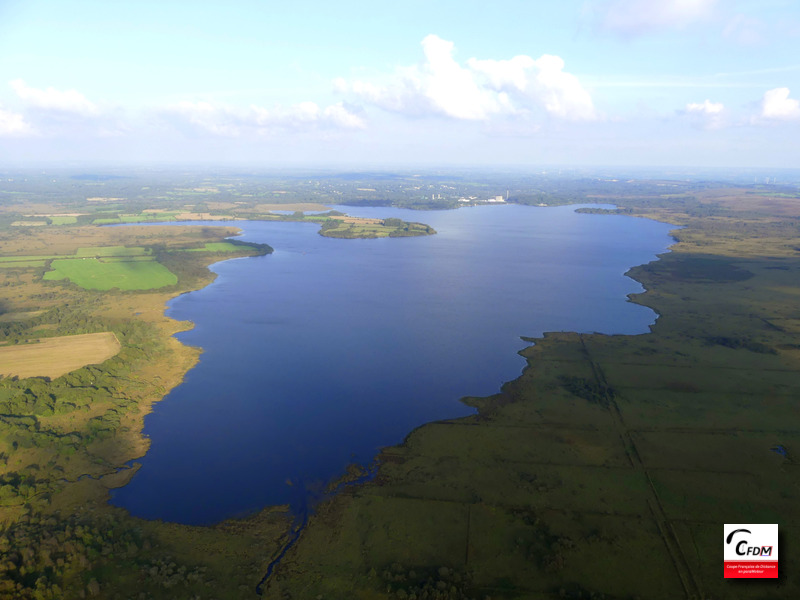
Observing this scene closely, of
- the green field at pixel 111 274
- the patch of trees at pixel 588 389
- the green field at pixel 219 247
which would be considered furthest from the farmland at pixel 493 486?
the green field at pixel 219 247

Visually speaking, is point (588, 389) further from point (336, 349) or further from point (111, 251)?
point (111, 251)

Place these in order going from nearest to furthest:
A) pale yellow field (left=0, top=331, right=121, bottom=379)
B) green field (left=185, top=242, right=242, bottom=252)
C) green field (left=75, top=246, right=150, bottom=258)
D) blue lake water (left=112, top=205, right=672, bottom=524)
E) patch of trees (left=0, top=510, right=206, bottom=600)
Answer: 1. patch of trees (left=0, top=510, right=206, bottom=600)
2. blue lake water (left=112, top=205, right=672, bottom=524)
3. pale yellow field (left=0, top=331, right=121, bottom=379)
4. green field (left=75, top=246, right=150, bottom=258)
5. green field (left=185, top=242, right=242, bottom=252)

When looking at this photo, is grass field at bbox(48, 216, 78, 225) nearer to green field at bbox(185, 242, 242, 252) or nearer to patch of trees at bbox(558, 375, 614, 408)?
green field at bbox(185, 242, 242, 252)

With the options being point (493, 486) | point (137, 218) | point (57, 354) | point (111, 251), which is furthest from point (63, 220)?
point (493, 486)

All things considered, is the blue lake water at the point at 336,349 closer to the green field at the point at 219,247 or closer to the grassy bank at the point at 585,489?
A: the grassy bank at the point at 585,489

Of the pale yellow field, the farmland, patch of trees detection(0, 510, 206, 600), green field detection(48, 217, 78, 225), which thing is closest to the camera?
patch of trees detection(0, 510, 206, 600)

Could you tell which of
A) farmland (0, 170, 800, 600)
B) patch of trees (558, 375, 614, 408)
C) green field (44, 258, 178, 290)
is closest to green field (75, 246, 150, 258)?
green field (44, 258, 178, 290)

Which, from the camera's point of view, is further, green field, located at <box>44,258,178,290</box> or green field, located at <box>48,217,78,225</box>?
green field, located at <box>48,217,78,225</box>
